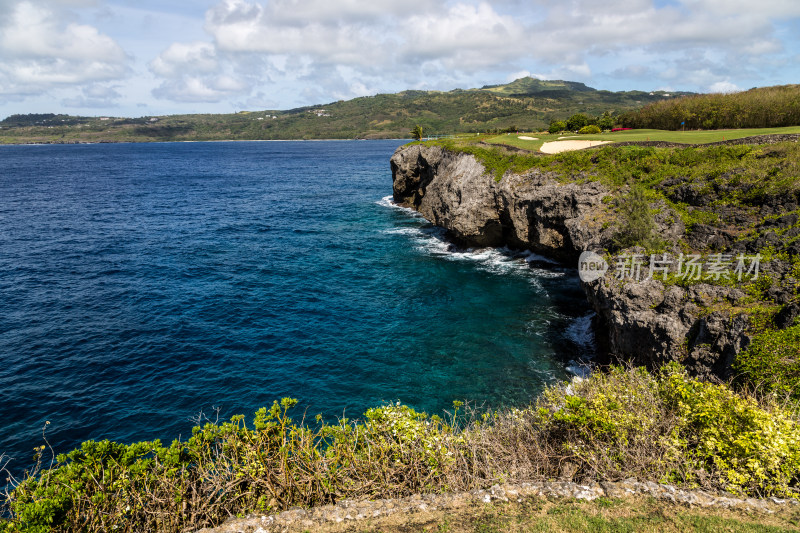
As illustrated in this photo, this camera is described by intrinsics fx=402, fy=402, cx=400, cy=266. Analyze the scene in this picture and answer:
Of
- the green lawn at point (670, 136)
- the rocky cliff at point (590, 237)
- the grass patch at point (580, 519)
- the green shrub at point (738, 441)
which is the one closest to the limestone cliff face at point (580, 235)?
the rocky cliff at point (590, 237)

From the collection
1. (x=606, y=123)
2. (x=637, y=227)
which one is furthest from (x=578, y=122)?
(x=637, y=227)

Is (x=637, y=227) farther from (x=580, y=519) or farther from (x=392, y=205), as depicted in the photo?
(x=392, y=205)

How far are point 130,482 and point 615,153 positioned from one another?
3970cm

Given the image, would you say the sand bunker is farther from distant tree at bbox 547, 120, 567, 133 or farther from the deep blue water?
distant tree at bbox 547, 120, 567, 133

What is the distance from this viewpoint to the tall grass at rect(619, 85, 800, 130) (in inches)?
1580

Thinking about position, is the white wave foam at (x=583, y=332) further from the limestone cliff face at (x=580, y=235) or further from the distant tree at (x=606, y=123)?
the distant tree at (x=606, y=123)

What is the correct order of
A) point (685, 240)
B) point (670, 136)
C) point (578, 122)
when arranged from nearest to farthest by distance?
point (685, 240)
point (670, 136)
point (578, 122)

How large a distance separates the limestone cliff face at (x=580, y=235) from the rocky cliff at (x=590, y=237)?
4cm

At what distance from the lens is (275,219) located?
63.1 m

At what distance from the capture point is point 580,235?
31.0 meters

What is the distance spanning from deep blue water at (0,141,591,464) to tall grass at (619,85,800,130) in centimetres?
2782

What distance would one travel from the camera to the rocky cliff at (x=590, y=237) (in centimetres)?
1792

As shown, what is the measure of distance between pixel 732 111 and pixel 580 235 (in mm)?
29952

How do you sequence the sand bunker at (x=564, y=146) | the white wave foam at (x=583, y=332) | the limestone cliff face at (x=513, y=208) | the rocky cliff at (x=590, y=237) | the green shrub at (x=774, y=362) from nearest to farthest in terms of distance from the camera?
the green shrub at (x=774, y=362) < the rocky cliff at (x=590, y=237) < the white wave foam at (x=583, y=332) < the limestone cliff face at (x=513, y=208) < the sand bunker at (x=564, y=146)
